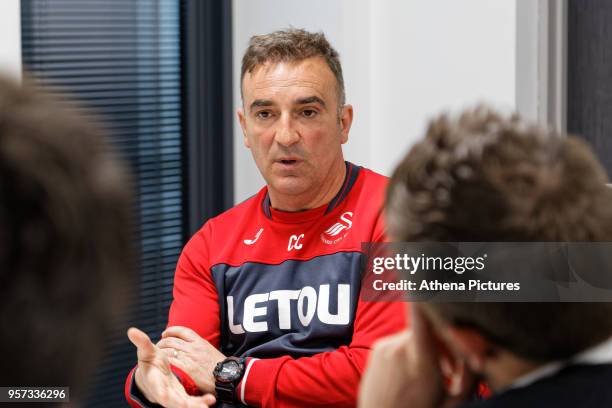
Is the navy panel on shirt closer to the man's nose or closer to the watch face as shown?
the watch face

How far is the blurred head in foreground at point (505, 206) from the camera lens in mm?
870

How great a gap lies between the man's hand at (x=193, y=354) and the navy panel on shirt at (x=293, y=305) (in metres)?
0.11

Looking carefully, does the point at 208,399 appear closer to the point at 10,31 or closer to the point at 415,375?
the point at 415,375

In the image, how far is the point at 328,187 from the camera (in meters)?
2.39

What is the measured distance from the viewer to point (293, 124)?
7.90 ft

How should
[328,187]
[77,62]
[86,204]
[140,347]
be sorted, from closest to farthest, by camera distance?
[86,204] → [140,347] → [328,187] → [77,62]

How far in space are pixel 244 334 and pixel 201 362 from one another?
148 millimetres

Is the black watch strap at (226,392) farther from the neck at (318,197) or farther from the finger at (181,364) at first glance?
the neck at (318,197)

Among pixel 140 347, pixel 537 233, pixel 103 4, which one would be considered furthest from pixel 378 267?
pixel 103 4

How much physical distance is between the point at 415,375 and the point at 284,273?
117 centimetres

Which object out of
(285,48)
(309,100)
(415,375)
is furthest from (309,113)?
(415,375)

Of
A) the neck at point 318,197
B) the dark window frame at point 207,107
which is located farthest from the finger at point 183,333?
the dark window frame at point 207,107

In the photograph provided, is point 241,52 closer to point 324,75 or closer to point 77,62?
point 77,62

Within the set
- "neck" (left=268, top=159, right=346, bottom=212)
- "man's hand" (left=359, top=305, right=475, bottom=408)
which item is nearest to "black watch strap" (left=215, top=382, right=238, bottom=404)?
"neck" (left=268, top=159, right=346, bottom=212)
